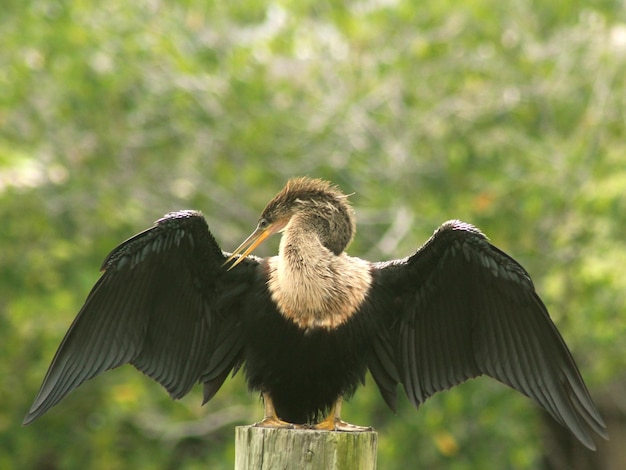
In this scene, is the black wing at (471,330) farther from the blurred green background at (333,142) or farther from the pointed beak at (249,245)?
the blurred green background at (333,142)

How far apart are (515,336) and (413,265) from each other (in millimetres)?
447

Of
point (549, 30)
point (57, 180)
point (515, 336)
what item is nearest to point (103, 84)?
point (57, 180)

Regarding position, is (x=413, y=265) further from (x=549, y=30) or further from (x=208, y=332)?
(x=549, y=30)

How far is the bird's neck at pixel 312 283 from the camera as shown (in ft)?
11.7

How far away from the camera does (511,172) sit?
25.8 feet

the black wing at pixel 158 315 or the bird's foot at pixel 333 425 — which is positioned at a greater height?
the black wing at pixel 158 315

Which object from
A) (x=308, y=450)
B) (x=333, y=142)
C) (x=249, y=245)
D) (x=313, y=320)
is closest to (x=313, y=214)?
(x=249, y=245)

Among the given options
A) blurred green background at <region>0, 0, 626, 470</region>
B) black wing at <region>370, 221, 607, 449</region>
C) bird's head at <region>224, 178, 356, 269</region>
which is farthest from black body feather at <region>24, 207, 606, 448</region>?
blurred green background at <region>0, 0, 626, 470</region>

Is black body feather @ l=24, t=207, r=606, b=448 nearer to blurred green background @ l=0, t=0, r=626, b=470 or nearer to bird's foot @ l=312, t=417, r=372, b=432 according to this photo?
bird's foot @ l=312, t=417, r=372, b=432

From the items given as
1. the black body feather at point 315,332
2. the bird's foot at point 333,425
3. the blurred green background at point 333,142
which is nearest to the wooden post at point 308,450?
the bird's foot at point 333,425

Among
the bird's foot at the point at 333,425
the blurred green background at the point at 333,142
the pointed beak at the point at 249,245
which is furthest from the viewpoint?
the blurred green background at the point at 333,142

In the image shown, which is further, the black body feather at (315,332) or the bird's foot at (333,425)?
the black body feather at (315,332)

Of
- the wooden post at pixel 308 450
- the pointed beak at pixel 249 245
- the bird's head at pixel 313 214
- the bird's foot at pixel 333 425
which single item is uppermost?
the bird's head at pixel 313 214

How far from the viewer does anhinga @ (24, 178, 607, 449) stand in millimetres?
3576
